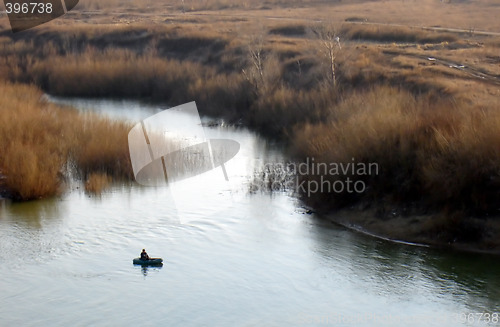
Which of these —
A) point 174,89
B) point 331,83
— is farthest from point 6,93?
point 331,83

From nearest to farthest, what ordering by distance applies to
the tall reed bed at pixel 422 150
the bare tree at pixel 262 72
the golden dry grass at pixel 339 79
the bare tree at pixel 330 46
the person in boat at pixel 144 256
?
the person in boat at pixel 144 256 < the tall reed bed at pixel 422 150 < the golden dry grass at pixel 339 79 < the bare tree at pixel 330 46 < the bare tree at pixel 262 72

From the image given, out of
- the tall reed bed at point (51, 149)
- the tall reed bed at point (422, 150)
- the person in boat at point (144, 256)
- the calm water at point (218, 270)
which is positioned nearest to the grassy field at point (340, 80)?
the tall reed bed at point (422, 150)

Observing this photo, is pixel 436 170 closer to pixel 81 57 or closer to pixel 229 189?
pixel 229 189

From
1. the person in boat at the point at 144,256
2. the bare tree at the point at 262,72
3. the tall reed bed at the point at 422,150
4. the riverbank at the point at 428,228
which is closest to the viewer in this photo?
the person in boat at the point at 144,256

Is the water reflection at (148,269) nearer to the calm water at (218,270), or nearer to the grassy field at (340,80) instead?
the calm water at (218,270)

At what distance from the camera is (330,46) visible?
2880cm

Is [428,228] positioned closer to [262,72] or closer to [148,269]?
[148,269]

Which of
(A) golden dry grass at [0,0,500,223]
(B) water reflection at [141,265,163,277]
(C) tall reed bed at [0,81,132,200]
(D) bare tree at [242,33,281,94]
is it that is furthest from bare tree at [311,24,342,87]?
(B) water reflection at [141,265,163,277]

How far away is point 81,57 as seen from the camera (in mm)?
41938

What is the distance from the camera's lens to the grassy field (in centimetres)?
1730

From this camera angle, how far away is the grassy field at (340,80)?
56.7 feet

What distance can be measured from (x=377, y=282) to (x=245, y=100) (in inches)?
693

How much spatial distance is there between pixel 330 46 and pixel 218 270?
51.5 feet

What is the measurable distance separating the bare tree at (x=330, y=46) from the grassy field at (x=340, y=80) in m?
0.09
